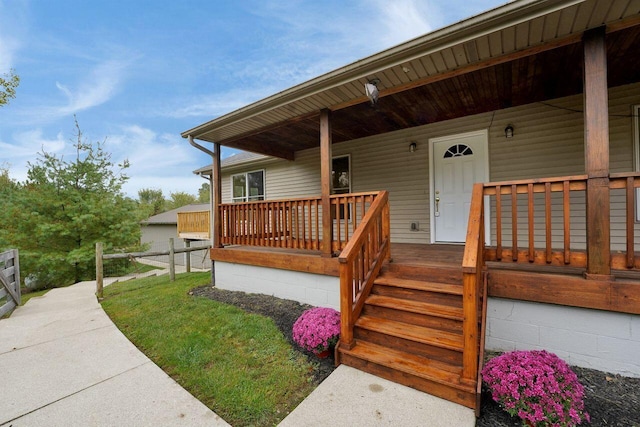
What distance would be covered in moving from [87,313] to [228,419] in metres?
4.09

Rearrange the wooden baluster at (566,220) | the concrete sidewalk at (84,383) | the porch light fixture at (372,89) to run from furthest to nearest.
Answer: the porch light fixture at (372,89) → the wooden baluster at (566,220) → the concrete sidewalk at (84,383)

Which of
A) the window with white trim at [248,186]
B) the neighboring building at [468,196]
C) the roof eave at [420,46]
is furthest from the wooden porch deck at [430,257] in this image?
the window with white trim at [248,186]

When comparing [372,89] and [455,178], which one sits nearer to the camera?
[372,89]

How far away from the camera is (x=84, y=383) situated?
8.25 feet

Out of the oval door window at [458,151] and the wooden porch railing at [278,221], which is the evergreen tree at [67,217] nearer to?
the wooden porch railing at [278,221]

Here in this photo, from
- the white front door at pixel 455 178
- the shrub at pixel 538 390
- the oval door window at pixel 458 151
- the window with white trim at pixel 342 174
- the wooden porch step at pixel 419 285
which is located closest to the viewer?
the shrub at pixel 538 390

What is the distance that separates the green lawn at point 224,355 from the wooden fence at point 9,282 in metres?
1.68

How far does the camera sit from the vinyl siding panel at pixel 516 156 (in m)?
3.89

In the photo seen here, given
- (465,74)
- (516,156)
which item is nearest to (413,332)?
(465,74)

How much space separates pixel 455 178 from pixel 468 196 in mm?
403

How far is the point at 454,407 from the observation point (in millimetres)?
2025

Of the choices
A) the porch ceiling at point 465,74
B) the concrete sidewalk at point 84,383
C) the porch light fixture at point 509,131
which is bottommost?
the concrete sidewalk at point 84,383

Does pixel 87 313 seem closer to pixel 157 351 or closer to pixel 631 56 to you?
pixel 157 351

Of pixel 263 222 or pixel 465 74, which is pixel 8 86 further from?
pixel 465 74
